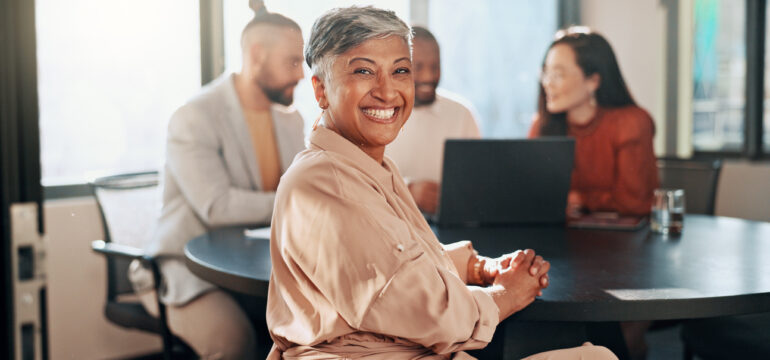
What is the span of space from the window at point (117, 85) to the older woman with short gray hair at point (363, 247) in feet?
5.00

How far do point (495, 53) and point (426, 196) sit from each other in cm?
235

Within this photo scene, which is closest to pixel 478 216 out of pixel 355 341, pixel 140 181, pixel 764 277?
pixel 764 277

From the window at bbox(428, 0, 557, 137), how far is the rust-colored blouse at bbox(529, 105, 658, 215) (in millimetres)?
1671

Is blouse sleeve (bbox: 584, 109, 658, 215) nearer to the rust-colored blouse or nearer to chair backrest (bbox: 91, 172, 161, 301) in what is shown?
the rust-colored blouse

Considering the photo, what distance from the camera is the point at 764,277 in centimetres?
150

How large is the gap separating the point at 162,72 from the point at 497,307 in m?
2.36

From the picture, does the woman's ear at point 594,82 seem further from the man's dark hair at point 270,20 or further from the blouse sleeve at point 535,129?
the man's dark hair at point 270,20

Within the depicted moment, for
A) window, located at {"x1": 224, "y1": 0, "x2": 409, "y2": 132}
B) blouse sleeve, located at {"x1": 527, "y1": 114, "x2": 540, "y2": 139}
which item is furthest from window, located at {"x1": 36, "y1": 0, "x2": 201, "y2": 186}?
blouse sleeve, located at {"x1": 527, "y1": 114, "x2": 540, "y2": 139}

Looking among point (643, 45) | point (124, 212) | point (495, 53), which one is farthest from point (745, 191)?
point (124, 212)

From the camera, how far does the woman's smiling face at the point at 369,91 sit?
122 cm

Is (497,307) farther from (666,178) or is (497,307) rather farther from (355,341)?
(666,178)

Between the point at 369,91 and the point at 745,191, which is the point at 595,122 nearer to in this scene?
the point at 745,191

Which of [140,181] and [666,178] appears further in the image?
[666,178]

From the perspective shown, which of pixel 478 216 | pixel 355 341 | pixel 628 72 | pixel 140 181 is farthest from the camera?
pixel 628 72
